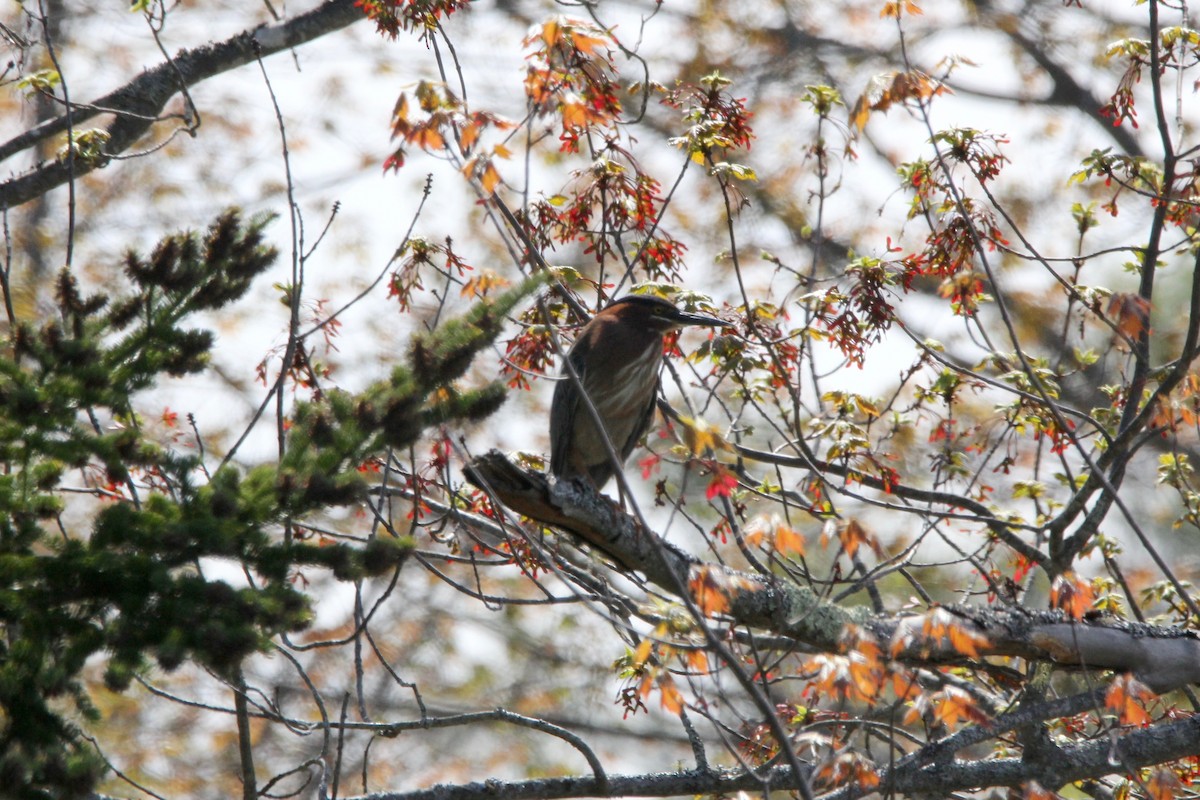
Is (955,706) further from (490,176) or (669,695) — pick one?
(490,176)

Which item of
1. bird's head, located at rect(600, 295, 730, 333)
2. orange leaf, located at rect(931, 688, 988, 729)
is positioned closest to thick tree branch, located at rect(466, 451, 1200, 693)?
orange leaf, located at rect(931, 688, 988, 729)

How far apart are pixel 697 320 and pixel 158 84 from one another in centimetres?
371

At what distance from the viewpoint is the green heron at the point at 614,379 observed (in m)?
5.62

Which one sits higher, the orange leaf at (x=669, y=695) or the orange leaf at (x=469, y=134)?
the orange leaf at (x=469, y=134)

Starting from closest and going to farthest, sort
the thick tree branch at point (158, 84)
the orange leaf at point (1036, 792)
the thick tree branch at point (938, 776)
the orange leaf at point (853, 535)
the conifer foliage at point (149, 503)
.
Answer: the conifer foliage at point (149, 503) → the orange leaf at point (853, 535) → the orange leaf at point (1036, 792) → the thick tree branch at point (938, 776) → the thick tree branch at point (158, 84)

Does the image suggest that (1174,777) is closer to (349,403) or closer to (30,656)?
(349,403)

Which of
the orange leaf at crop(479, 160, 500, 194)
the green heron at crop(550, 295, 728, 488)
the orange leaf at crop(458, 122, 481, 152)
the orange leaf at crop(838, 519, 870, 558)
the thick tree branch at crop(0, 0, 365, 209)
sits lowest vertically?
the orange leaf at crop(838, 519, 870, 558)

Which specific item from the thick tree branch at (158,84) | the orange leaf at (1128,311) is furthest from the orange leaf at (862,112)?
the thick tree branch at (158,84)

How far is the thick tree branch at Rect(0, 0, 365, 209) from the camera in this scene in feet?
21.0

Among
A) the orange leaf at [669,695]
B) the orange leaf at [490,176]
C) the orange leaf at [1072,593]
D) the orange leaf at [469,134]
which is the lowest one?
the orange leaf at [669,695]

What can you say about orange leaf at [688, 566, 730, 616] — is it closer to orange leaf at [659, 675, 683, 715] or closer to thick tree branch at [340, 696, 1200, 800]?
orange leaf at [659, 675, 683, 715]

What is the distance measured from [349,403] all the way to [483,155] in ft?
3.00

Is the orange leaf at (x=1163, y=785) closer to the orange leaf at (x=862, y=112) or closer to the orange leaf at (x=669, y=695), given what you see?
the orange leaf at (x=669, y=695)

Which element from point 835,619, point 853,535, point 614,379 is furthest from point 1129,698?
point 614,379
